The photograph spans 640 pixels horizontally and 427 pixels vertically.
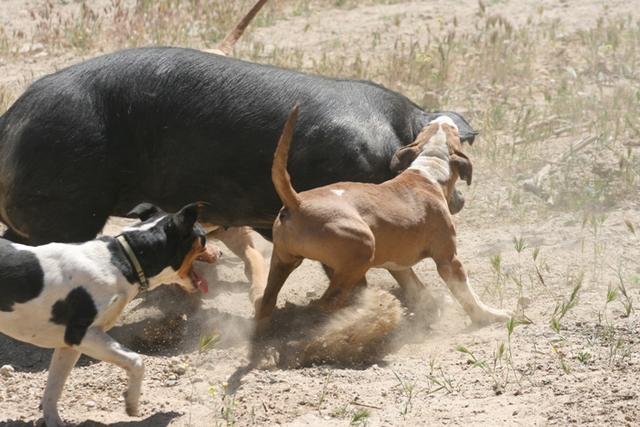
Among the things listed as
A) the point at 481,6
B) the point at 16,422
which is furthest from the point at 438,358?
the point at 481,6

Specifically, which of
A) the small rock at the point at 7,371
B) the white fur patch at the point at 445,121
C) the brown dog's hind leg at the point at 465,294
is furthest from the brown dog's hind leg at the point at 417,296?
the small rock at the point at 7,371

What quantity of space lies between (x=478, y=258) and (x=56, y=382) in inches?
135

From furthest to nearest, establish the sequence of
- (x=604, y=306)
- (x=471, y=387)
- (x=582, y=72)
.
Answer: (x=582, y=72) → (x=604, y=306) → (x=471, y=387)

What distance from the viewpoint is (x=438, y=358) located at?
6.66 metres

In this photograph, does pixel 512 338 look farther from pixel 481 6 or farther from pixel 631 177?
pixel 481 6

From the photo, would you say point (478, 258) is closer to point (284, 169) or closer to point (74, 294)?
point (284, 169)

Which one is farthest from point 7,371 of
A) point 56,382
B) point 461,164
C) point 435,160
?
point 461,164

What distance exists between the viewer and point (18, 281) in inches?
226

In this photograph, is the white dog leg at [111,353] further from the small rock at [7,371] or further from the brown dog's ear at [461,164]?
the brown dog's ear at [461,164]

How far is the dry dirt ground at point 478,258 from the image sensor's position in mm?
5938

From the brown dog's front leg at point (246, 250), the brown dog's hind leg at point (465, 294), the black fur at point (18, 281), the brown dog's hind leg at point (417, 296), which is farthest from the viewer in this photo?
the brown dog's front leg at point (246, 250)

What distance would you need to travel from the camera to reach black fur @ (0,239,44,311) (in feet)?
18.8

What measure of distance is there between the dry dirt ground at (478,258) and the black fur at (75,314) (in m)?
0.45

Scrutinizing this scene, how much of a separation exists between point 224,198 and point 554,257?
2184 millimetres
